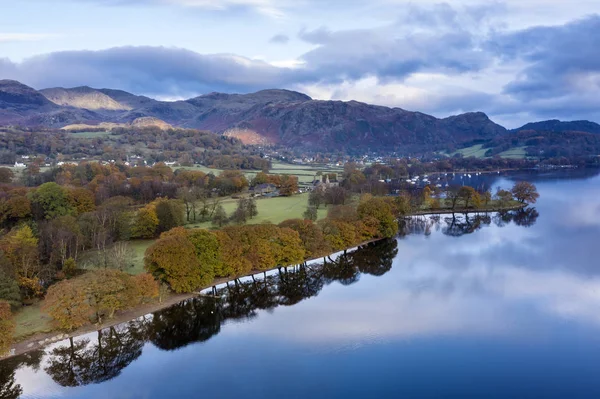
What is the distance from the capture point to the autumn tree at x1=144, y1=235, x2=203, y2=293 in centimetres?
2827

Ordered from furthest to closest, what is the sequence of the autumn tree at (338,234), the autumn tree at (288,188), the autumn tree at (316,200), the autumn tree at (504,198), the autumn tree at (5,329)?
the autumn tree at (288,188), the autumn tree at (504,198), the autumn tree at (316,200), the autumn tree at (338,234), the autumn tree at (5,329)

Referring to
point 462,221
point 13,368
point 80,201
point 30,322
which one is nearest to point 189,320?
point 30,322

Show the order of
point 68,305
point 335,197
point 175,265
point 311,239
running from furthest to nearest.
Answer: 1. point 335,197
2. point 311,239
3. point 175,265
4. point 68,305

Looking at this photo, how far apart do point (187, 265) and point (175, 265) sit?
77cm

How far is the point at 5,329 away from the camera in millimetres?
20828

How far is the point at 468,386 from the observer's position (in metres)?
18.8

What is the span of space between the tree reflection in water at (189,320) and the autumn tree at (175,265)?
127 centimetres

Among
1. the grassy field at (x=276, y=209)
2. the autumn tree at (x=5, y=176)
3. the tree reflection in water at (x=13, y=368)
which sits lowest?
the tree reflection in water at (x=13, y=368)

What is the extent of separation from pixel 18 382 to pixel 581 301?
3208 centimetres

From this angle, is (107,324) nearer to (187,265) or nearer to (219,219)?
(187,265)

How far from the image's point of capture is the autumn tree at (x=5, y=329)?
67.2ft

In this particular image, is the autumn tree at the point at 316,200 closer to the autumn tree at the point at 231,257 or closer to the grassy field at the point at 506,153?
the autumn tree at the point at 231,257

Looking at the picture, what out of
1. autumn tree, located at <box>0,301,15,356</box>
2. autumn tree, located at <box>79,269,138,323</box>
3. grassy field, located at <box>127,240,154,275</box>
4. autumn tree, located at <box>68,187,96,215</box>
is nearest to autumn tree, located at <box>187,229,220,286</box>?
grassy field, located at <box>127,240,154,275</box>

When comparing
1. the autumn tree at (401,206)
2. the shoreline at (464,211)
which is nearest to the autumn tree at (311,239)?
the autumn tree at (401,206)
